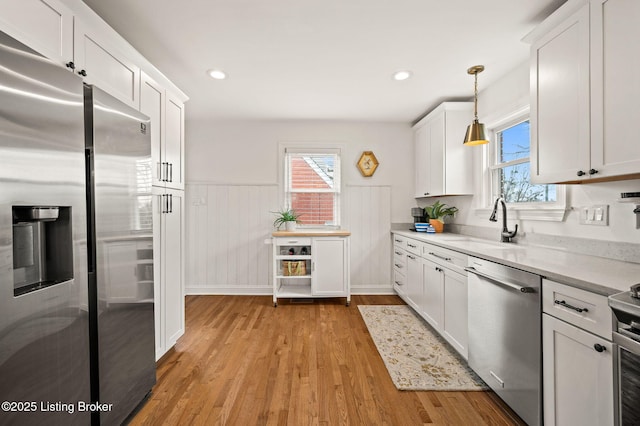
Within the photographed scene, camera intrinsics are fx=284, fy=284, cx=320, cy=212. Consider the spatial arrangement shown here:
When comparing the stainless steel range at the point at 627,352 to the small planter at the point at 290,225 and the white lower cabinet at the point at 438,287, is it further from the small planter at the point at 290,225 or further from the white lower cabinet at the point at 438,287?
the small planter at the point at 290,225

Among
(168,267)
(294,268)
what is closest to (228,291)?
(294,268)

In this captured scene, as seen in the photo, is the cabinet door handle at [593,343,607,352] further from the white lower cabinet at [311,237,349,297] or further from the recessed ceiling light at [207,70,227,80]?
the recessed ceiling light at [207,70,227,80]

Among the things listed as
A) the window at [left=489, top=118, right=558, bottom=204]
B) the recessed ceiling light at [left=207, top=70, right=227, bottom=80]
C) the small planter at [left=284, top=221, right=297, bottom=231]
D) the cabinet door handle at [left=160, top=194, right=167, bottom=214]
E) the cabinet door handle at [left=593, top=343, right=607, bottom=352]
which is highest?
the recessed ceiling light at [left=207, top=70, right=227, bottom=80]

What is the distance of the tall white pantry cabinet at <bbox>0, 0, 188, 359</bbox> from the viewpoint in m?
1.22

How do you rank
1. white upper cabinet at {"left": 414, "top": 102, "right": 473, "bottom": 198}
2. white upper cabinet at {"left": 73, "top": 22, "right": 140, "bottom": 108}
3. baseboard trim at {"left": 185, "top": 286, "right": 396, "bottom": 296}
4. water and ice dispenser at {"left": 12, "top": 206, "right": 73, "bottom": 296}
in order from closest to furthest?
water and ice dispenser at {"left": 12, "top": 206, "right": 73, "bottom": 296} → white upper cabinet at {"left": 73, "top": 22, "right": 140, "bottom": 108} → white upper cabinet at {"left": 414, "top": 102, "right": 473, "bottom": 198} → baseboard trim at {"left": 185, "top": 286, "right": 396, "bottom": 296}

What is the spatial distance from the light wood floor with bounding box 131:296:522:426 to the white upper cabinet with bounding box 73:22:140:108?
6.30ft

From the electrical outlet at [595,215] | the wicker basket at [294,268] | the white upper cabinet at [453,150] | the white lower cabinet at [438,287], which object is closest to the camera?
the electrical outlet at [595,215]

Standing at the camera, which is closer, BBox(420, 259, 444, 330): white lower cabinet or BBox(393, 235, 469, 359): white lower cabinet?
BBox(393, 235, 469, 359): white lower cabinet

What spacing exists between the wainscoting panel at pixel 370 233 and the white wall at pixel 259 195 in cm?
1

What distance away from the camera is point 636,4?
4.26 feet

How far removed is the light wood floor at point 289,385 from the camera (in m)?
1.65

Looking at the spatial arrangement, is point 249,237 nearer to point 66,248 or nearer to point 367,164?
point 367,164

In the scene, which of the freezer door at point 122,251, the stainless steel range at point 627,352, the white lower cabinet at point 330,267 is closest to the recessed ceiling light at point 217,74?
the freezer door at point 122,251

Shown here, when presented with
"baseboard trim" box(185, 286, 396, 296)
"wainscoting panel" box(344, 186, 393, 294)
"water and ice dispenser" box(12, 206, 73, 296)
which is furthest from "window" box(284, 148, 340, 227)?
"water and ice dispenser" box(12, 206, 73, 296)
